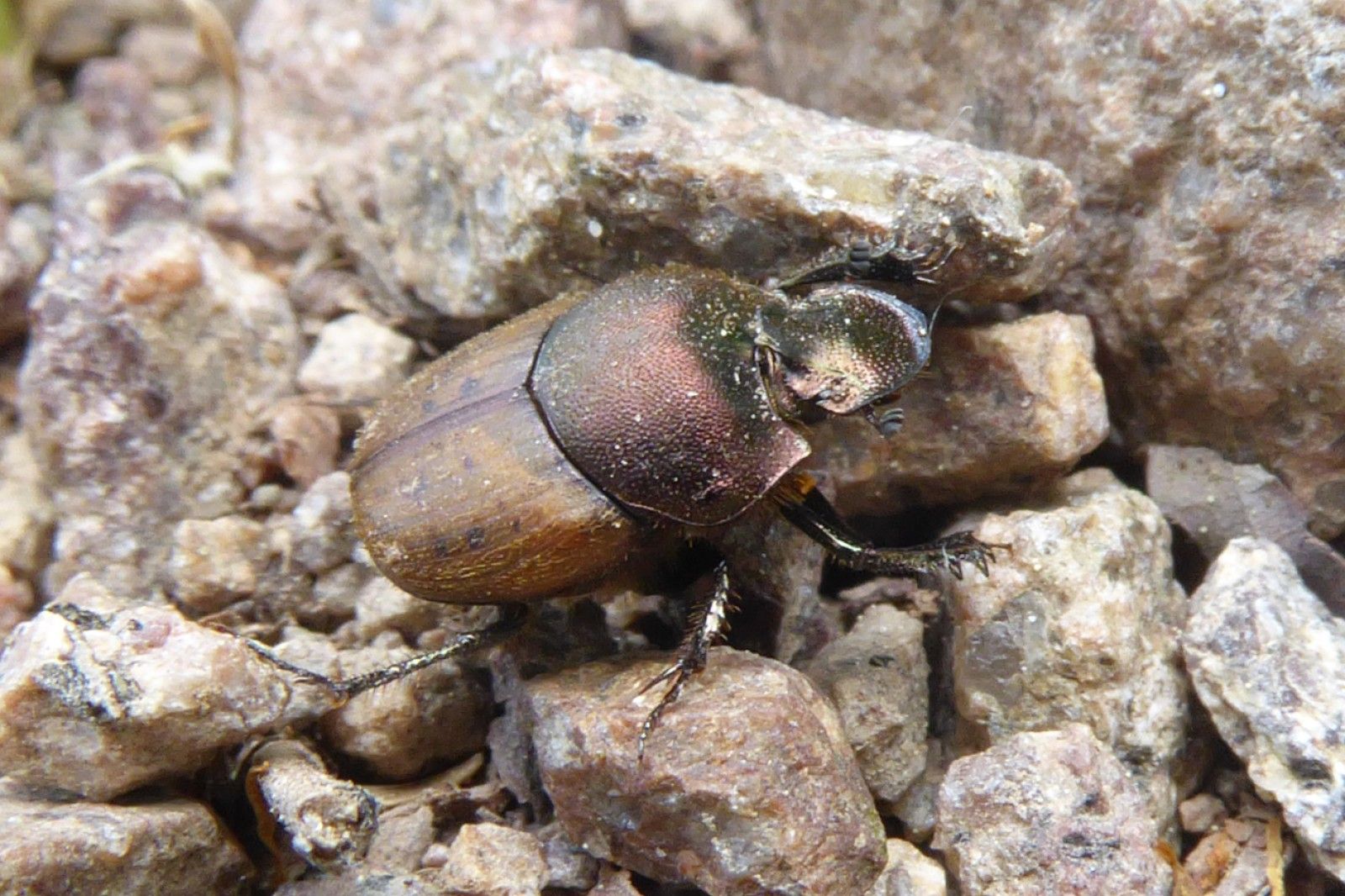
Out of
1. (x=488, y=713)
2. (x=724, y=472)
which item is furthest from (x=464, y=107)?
(x=488, y=713)

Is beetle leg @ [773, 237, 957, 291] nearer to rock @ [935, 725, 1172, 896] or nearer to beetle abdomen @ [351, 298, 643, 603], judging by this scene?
beetle abdomen @ [351, 298, 643, 603]

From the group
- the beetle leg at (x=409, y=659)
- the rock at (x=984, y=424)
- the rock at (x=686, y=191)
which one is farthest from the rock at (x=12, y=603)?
the rock at (x=984, y=424)

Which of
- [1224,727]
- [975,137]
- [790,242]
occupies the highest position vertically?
[975,137]

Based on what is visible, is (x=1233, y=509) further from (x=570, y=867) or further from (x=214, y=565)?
(x=214, y=565)

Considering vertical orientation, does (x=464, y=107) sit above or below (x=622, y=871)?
above

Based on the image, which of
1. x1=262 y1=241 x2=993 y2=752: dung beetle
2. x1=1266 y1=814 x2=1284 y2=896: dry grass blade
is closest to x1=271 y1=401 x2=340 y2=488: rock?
x1=262 y1=241 x2=993 y2=752: dung beetle

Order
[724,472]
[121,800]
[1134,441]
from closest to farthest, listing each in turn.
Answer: [121,800], [724,472], [1134,441]

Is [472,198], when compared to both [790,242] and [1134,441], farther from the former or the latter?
[1134,441]
